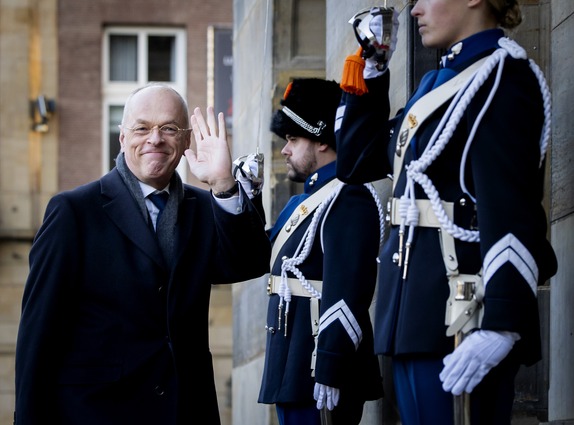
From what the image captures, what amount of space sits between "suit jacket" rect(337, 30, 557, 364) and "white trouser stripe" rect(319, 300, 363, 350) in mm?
1196

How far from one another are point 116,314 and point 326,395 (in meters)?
0.95

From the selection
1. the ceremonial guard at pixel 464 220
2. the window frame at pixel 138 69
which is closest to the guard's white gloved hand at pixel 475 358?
the ceremonial guard at pixel 464 220

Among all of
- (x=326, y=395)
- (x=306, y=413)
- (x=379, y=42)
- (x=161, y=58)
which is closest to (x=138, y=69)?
(x=161, y=58)

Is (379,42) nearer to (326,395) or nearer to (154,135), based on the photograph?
(154,135)

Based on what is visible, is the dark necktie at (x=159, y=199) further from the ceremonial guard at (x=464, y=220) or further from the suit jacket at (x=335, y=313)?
the ceremonial guard at (x=464, y=220)

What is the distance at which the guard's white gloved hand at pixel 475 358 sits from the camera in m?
4.33

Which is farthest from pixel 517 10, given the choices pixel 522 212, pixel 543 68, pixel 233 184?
pixel 543 68

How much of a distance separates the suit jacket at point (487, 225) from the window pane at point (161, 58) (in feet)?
65.7

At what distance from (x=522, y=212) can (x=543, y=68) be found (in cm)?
286

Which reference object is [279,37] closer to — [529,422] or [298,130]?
[298,130]

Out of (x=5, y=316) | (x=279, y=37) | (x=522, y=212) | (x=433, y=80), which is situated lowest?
(x=5, y=316)

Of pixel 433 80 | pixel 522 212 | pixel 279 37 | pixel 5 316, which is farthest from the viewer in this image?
pixel 5 316

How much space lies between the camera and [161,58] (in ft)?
81.3

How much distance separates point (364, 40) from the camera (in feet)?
16.3
